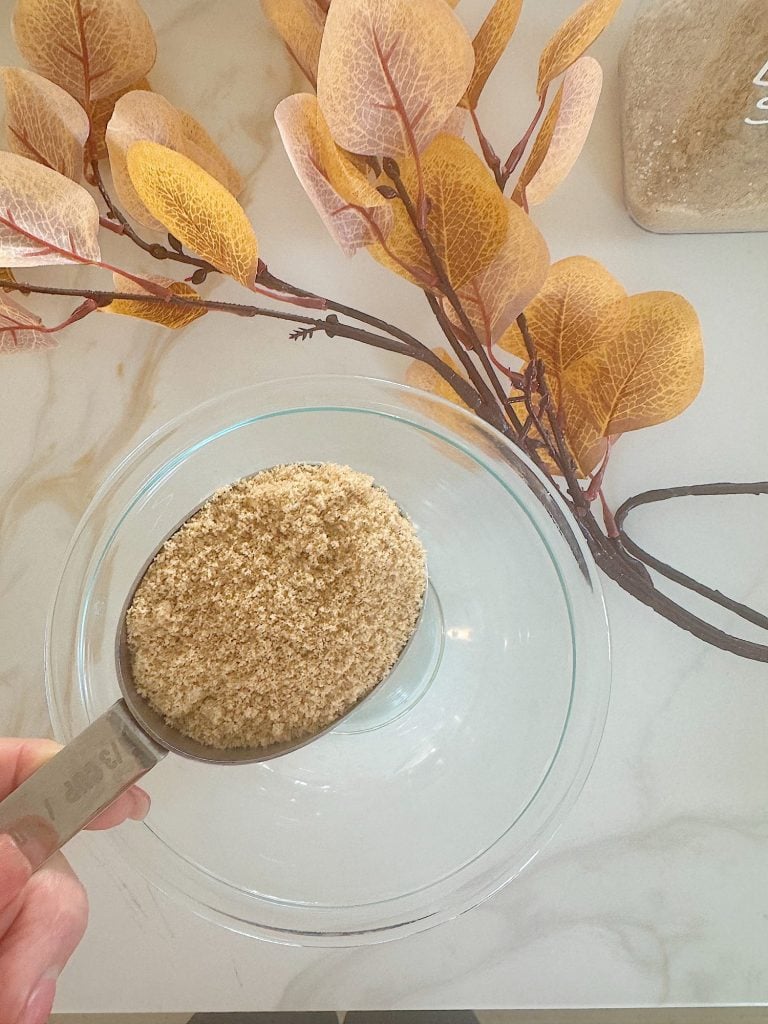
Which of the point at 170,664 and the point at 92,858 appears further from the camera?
the point at 92,858

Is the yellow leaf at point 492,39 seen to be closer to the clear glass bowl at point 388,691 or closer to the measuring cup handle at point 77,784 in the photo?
the clear glass bowl at point 388,691

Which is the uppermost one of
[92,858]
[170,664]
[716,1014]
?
[170,664]

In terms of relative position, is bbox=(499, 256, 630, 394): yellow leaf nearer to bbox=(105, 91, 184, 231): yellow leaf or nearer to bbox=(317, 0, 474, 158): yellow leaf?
bbox=(317, 0, 474, 158): yellow leaf

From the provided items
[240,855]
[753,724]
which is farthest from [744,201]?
[240,855]

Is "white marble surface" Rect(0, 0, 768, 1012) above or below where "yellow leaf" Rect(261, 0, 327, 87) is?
below

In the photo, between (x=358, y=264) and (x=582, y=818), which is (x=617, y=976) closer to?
(x=582, y=818)

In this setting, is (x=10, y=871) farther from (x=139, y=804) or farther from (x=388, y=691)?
(x=388, y=691)

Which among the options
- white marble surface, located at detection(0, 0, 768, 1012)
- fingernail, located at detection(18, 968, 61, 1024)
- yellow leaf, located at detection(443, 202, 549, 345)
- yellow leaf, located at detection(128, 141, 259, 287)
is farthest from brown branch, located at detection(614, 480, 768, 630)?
fingernail, located at detection(18, 968, 61, 1024)
